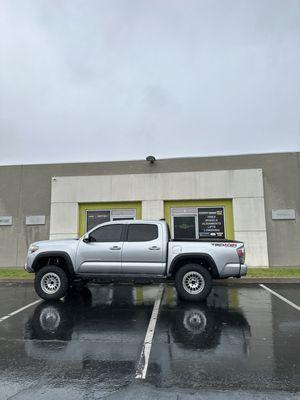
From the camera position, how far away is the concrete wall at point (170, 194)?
622 inches

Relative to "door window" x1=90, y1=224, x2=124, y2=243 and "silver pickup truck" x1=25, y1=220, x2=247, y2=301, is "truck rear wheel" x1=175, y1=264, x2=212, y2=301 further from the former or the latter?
"door window" x1=90, y1=224, x2=124, y2=243

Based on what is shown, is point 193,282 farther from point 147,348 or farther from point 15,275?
point 15,275

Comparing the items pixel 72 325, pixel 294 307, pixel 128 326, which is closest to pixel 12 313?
pixel 72 325

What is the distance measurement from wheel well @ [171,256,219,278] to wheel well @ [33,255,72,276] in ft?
8.79

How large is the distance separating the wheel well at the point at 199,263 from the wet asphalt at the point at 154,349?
706 mm

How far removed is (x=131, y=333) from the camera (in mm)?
6355

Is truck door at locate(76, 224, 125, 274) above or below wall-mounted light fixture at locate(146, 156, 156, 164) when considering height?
below

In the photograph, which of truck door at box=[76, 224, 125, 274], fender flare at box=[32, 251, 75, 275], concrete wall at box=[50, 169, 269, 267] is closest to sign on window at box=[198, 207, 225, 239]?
concrete wall at box=[50, 169, 269, 267]

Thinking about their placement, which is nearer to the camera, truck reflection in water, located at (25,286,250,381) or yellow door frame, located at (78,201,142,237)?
truck reflection in water, located at (25,286,250,381)

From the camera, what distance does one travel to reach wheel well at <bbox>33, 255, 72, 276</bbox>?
9.50m

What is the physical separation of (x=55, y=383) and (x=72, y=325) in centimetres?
262

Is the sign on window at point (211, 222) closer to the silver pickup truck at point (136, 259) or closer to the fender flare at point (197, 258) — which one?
the silver pickup truck at point (136, 259)

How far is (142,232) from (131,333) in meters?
3.51

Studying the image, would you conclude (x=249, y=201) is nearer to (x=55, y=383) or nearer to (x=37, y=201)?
(x=37, y=201)
